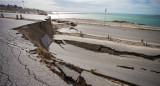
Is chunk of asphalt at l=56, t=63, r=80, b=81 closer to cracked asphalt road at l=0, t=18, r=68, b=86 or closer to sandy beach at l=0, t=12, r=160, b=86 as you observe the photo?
sandy beach at l=0, t=12, r=160, b=86

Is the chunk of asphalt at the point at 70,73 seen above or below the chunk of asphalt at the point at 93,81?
above

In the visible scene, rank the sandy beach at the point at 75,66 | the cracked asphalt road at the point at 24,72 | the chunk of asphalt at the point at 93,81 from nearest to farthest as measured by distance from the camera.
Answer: the cracked asphalt road at the point at 24,72
the sandy beach at the point at 75,66
the chunk of asphalt at the point at 93,81

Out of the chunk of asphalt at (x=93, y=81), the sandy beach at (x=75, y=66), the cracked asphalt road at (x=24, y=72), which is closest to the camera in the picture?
the cracked asphalt road at (x=24, y=72)

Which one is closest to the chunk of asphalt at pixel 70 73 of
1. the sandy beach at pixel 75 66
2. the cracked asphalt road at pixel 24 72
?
the sandy beach at pixel 75 66

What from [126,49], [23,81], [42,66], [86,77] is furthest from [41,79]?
[126,49]

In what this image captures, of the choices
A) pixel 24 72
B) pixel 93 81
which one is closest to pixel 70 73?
A: pixel 93 81

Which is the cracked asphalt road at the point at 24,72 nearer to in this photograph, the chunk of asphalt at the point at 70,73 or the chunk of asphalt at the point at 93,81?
the chunk of asphalt at the point at 70,73

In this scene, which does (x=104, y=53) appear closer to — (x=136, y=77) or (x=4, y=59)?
(x=136, y=77)

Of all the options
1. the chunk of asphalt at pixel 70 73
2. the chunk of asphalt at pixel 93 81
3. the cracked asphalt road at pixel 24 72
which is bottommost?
the chunk of asphalt at pixel 93 81

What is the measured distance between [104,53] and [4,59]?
6.69m

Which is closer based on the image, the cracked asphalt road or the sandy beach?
the cracked asphalt road

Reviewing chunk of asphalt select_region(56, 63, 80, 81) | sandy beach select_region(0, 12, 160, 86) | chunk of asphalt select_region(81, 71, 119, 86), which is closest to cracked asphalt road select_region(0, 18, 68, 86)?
sandy beach select_region(0, 12, 160, 86)

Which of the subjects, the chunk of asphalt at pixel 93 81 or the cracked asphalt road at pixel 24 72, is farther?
the chunk of asphalt at pixel 93 81

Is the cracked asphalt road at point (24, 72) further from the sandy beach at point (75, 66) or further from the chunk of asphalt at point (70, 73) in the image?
the chunk of asphalt at point (70, 73)
